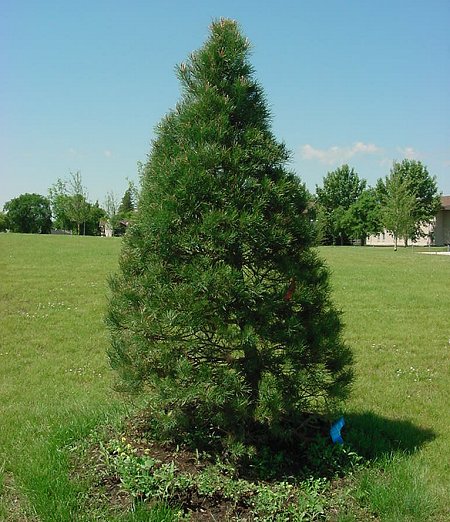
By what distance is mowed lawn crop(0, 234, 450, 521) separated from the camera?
370 cm

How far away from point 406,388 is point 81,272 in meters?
13.2

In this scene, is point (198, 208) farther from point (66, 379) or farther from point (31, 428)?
point (66, 379)

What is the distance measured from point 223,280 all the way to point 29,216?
93707 millimetres

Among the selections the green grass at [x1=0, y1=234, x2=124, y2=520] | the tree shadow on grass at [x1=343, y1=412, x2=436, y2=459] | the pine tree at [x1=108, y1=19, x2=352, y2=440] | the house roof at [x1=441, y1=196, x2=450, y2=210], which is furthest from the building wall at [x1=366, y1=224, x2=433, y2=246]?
the pine tree at [x1=108, y1=19, x2=352, y2=440]

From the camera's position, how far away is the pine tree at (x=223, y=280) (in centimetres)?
365

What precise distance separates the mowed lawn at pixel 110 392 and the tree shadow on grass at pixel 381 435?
0.01m

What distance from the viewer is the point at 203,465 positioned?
3811 millimetres

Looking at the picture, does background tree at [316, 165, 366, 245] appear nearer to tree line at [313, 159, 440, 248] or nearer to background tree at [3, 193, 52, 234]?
tree line at [313, 159, 440, 248]

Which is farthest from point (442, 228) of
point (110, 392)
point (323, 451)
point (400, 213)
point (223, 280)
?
point (223, 280)

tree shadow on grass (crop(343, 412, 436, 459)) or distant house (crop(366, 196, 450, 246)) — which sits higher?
distant house (crop(366, 196, 450, 246))

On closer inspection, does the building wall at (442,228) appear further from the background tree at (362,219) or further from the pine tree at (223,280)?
the pine tree at (223,280)

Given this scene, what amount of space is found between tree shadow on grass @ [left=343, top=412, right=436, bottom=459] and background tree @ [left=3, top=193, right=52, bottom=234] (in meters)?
90.4

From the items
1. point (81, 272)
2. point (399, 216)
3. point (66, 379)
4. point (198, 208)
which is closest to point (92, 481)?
point (198, 208)

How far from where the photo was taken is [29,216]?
90.7 meters
